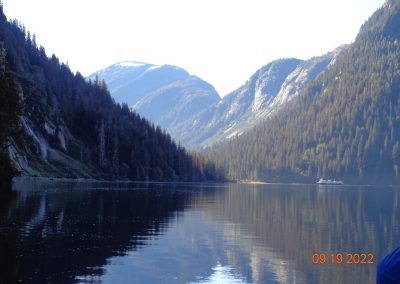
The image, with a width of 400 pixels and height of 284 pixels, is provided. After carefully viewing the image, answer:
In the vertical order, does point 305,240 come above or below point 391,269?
below

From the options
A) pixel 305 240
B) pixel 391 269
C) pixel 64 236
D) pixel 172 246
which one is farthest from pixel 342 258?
pixel 391 269

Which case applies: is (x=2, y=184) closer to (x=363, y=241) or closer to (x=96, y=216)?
(x=96, y=216)

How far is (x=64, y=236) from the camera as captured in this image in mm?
39469

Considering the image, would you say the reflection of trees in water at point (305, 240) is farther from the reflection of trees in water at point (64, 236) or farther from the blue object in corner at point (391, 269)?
the blue object in corner at point (391, 269)

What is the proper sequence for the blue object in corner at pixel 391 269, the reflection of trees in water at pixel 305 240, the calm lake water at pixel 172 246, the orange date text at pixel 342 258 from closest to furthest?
1. the blue object in corner at pixel 391 269
2. the calm lake water at pixel 172 246
3. the reflection of trees in water at pixel 305 240
4. the orange date text at pixel 342 258

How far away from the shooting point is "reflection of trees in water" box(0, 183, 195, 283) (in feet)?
92.1

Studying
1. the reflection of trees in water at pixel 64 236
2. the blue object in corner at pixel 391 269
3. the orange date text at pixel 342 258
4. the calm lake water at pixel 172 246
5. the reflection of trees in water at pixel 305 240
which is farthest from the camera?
the orange date text at pixel 342 258

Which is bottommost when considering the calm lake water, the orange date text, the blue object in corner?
the orange date text

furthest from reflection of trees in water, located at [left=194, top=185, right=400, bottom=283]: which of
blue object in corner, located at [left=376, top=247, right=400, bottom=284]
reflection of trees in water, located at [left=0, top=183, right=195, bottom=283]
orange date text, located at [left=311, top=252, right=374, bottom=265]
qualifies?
blue object in corner, located at [left=376, top=247, right=400, bottom=284]

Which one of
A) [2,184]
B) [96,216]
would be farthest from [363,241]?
[2,184]

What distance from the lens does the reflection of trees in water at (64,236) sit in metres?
28.1

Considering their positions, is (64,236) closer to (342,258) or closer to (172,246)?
(172,246)

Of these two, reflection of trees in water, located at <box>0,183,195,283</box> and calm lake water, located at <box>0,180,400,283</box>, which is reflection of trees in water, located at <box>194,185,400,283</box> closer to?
calm lake water, located at <box>0,180,400,283</box>

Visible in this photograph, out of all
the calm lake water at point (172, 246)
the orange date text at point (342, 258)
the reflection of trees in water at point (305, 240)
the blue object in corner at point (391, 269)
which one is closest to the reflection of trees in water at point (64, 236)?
the calm lake water at point (172, 246)
